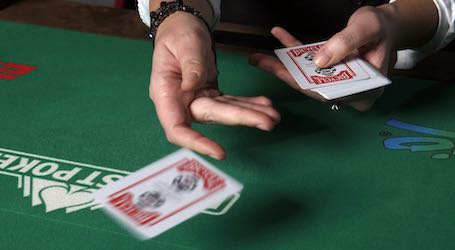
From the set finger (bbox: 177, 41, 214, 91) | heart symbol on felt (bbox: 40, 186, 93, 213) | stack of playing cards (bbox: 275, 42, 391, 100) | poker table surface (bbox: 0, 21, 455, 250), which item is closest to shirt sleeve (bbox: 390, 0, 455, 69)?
poker table surface (bbox: 0, 21, 455, 250)

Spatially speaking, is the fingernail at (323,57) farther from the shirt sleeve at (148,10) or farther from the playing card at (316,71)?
the shirt sleeve at (148,10)

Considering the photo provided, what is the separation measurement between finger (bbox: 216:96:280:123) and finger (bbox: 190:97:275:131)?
0.05 feet

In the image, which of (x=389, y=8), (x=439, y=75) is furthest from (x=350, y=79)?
(x=439, y=75)

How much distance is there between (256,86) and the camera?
5.37ft

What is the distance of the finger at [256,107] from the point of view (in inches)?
45.4

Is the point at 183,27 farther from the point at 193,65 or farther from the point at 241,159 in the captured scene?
the point at 241,159

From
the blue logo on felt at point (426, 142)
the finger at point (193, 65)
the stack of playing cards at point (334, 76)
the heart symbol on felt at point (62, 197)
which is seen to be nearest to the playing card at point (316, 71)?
the stack of playing cards at point (334, 76)

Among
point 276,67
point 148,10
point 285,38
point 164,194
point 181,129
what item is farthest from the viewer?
point 148,10

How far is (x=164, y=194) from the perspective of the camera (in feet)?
3.52

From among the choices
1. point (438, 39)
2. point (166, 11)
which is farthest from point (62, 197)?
point (438, 39)

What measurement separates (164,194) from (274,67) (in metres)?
0.56

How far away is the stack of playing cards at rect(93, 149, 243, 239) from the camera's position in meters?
1.02

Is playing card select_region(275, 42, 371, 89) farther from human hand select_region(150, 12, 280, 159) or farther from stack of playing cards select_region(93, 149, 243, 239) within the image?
stack of playing cards select_region(93, 149, 243, 239)

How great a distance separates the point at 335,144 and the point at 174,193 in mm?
432
